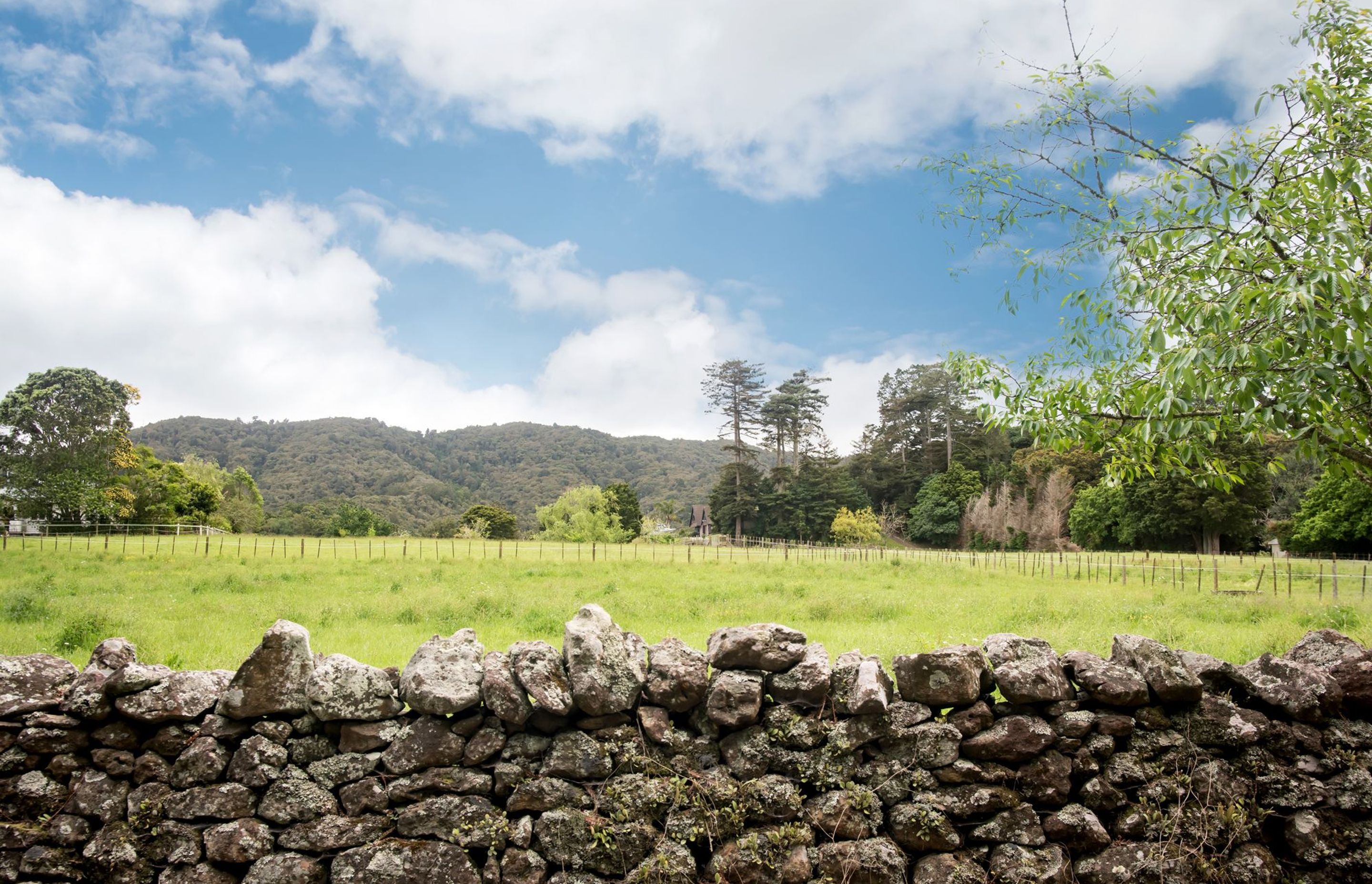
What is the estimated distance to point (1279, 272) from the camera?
4.40 meters

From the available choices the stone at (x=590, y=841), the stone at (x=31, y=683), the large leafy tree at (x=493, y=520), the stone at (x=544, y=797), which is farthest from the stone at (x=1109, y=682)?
the large leafy tree at (x=493, y=520)

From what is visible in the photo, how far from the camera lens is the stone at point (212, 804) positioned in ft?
14.2

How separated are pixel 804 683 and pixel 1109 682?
6.47 ft

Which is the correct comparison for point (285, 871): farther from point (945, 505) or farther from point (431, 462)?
point (431, 462)

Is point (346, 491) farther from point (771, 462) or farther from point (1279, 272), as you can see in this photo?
point (1279, 272)

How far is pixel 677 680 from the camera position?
→ 441 centimetres

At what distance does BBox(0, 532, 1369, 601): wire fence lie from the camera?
22.5m

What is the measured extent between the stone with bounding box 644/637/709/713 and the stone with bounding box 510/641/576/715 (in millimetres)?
526

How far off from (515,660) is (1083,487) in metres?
63.3

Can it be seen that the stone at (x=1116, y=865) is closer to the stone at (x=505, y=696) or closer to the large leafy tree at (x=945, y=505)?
the stone at (x=505, y=696)

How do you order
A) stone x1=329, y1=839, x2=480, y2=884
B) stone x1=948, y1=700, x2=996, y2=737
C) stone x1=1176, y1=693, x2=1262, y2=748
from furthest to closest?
stone x1=1176, y1=693, x2=1262, y2=748, stone x1=948, y1=700, x2=996, y2=737, stone x1=329, y1=839, x2=480, y2=884

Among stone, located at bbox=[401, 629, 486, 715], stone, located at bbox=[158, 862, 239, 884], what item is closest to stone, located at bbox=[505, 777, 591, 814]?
stone, located at bbox=[401, 629, 486, 715]

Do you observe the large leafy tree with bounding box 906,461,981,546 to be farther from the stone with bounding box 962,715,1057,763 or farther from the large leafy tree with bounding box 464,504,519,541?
the stone with bounding box 962,715,1057,763

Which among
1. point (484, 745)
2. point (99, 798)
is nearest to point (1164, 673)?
point (484, 745)
